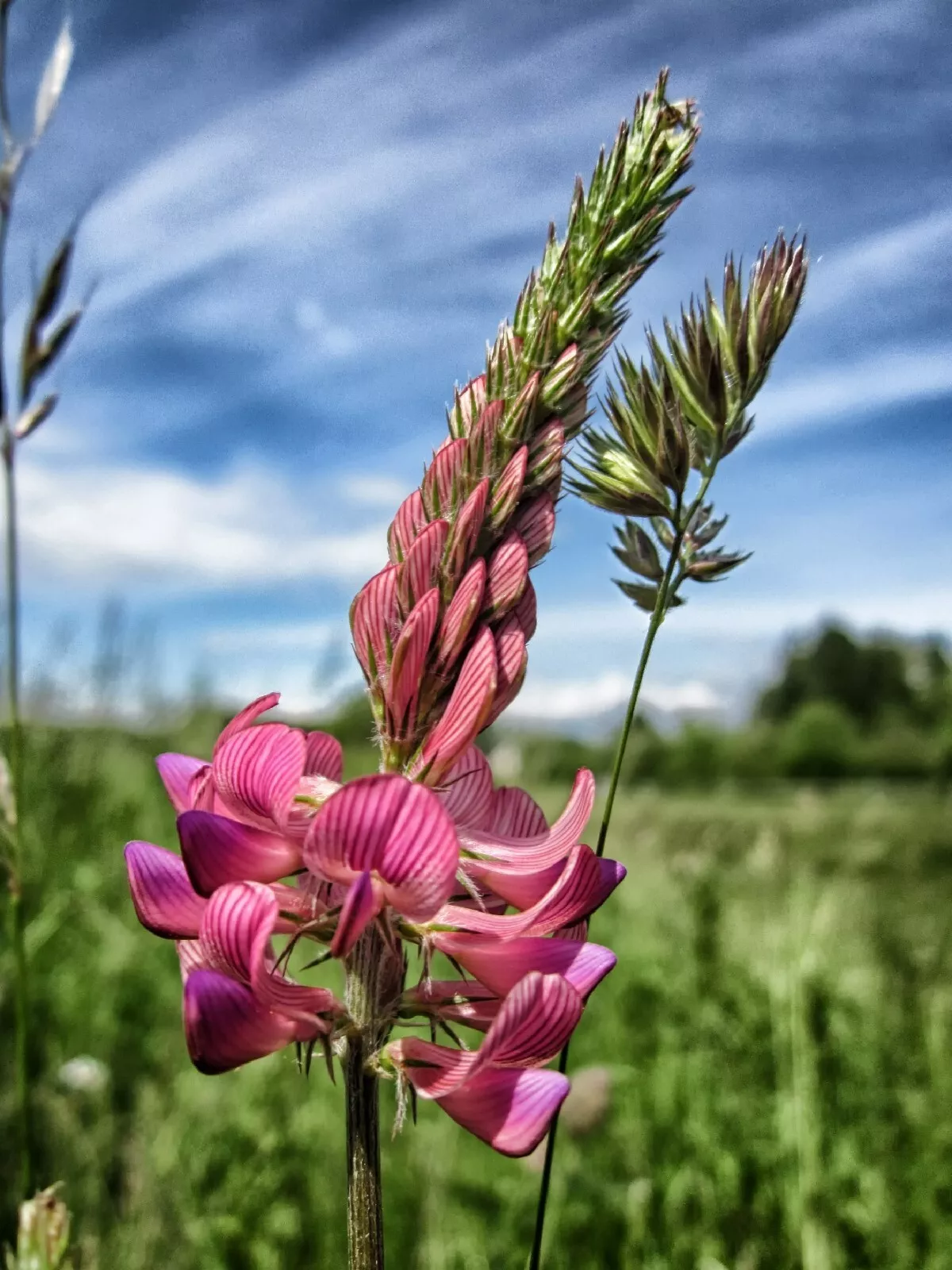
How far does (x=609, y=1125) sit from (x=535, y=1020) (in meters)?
2.27

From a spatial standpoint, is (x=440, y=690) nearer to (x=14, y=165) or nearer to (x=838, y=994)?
(x=14, y=165)

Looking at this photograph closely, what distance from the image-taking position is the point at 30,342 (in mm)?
982

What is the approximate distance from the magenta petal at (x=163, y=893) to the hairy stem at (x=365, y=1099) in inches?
5.0

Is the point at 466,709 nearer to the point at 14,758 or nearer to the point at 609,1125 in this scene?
the point at 14,758

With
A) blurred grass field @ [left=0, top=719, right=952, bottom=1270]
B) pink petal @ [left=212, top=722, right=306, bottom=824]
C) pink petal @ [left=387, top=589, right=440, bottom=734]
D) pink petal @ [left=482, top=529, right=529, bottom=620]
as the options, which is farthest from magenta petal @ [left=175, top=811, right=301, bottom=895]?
blurred grass field @ [left=0, top=719, right=952, bottom=1270]

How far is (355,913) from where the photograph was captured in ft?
2.31

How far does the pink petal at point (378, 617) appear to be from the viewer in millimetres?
837

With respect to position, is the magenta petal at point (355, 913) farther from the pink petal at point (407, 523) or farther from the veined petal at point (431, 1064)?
the pink petal at point (407, 523)

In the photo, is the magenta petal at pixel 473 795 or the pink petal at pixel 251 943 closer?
the pink petal at pixel 251 943

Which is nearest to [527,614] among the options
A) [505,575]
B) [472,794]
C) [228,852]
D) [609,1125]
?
[505,575]

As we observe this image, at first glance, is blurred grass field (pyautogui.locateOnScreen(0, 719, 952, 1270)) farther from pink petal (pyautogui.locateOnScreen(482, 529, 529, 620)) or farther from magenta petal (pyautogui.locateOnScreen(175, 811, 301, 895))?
pink petal (pyautogui.locateOnScreen(482, 529, 529, 620))

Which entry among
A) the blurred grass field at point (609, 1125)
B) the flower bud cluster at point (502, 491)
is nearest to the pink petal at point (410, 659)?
the flower bud cluster at point (502, 491)

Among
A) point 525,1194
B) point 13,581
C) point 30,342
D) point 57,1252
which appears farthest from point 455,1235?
point 30,342

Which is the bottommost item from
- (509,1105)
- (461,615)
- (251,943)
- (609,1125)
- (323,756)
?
(609,1125)
